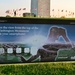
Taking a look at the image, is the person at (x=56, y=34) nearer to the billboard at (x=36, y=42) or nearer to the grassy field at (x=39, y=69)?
the billboard at (x=36, y=42)

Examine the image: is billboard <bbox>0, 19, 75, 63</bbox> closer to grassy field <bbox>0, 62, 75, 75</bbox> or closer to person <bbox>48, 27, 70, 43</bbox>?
person <bbox>48, 27, 70, 43</bbox>

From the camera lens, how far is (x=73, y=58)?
726 centimetres

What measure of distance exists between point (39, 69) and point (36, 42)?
74 centimetres

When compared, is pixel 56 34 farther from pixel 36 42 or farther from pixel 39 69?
pixel 39 69

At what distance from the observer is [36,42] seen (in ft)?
22.9

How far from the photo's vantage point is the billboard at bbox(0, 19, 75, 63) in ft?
22.3

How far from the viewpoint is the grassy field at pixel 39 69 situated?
628 centimetres

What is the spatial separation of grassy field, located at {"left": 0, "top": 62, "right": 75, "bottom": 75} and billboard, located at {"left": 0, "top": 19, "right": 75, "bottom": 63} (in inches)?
7.8

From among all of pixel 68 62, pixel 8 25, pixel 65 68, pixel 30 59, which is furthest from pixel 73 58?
pixel 8 25

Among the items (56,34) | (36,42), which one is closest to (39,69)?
(36,42)

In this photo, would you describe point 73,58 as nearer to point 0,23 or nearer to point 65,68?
point 65,68

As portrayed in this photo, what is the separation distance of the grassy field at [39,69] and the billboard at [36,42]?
20 centimetres

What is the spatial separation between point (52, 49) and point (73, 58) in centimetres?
60

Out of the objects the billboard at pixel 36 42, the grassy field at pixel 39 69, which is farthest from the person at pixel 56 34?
the grassy field at pixel 39 69
